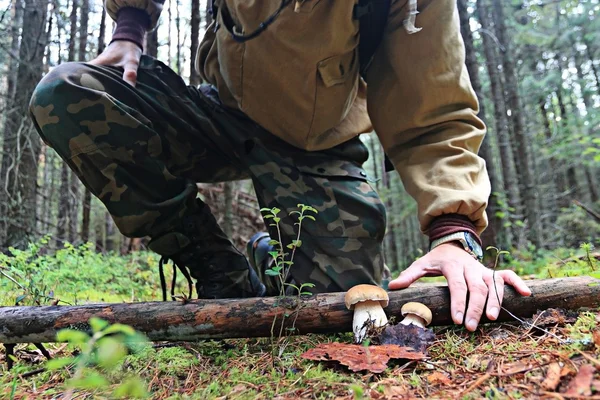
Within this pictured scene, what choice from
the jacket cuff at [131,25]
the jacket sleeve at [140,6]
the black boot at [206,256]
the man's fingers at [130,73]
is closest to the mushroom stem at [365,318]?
the black boot at [206,256]

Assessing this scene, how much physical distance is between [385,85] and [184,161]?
5.20 feet

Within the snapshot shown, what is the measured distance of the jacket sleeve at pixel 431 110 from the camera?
2322 millimetres

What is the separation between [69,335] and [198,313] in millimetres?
1173

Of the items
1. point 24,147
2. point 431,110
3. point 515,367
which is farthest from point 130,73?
point 24,147

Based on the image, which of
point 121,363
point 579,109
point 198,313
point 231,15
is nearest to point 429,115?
point 231,15

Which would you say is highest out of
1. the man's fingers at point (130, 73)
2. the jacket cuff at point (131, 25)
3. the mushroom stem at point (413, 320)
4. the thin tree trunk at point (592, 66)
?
the thin tree trunk at point (592, 66)

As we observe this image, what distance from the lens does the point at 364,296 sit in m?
1.73

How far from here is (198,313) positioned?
71.3 inches

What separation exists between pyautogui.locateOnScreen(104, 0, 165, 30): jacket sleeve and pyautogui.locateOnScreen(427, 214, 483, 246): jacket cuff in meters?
2.62

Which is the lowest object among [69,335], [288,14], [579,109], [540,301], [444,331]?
[444,331]

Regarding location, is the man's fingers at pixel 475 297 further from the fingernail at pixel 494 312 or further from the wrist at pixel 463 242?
the wrist at pixel 463 242

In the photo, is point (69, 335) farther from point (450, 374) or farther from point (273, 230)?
point (273, 230)

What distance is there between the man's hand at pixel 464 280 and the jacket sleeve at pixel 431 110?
12.8 inches

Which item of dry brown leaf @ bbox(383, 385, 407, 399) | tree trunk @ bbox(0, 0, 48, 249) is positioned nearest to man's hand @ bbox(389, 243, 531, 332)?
dry brown leaf @ bbox(383, 385, 407, 399)
